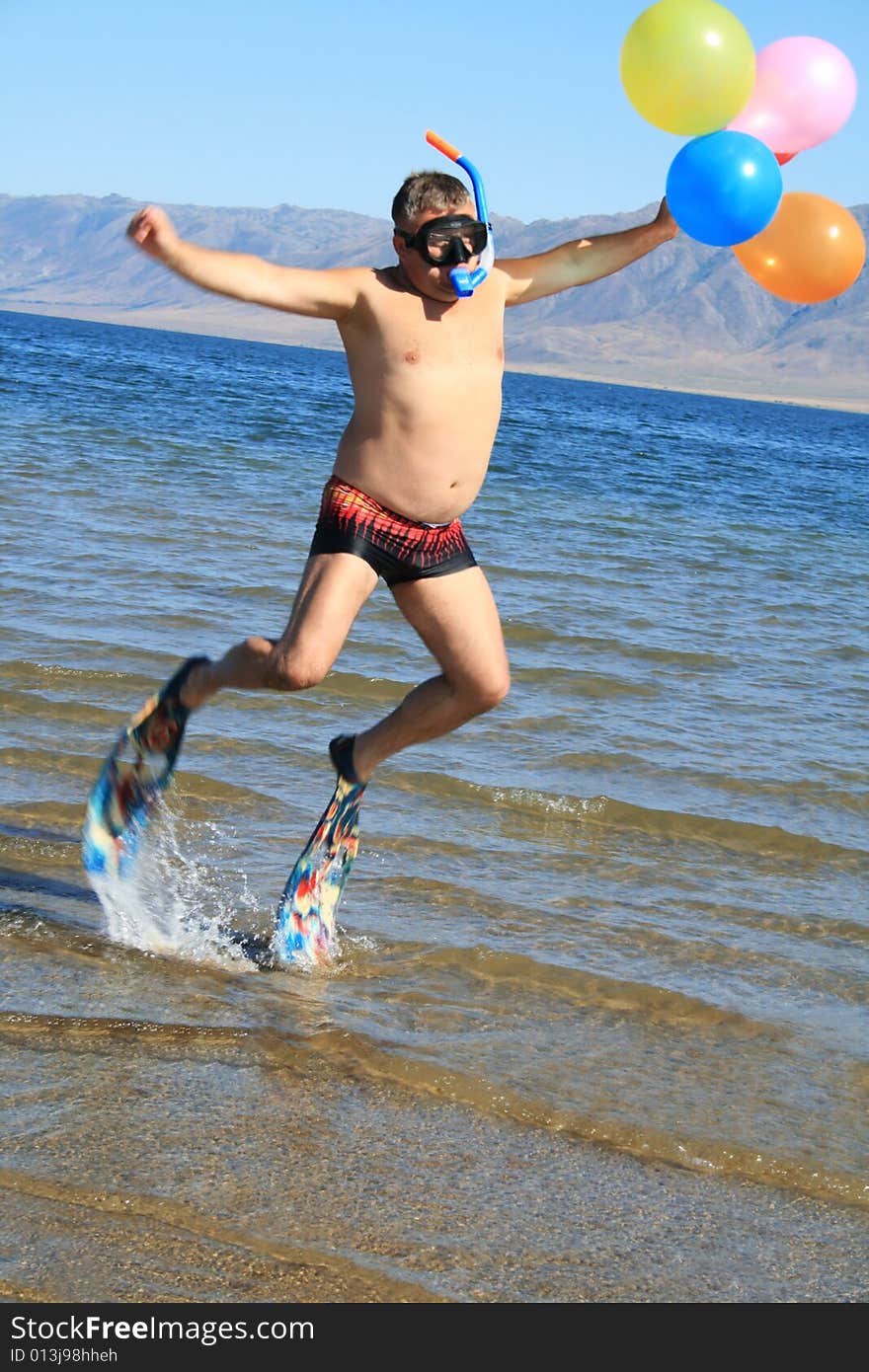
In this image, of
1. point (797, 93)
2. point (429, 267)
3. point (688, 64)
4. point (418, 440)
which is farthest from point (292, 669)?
point (797, 93)

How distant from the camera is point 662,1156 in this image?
10.5 feet

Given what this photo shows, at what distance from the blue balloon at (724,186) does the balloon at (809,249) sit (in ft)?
1.04

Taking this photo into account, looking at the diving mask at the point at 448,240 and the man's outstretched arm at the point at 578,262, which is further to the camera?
the man's outstretched arm at the point at 578,262

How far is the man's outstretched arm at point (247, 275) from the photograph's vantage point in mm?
3498

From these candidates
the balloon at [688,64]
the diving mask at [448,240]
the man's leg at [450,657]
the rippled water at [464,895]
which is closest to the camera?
the rippled water at [464,895]

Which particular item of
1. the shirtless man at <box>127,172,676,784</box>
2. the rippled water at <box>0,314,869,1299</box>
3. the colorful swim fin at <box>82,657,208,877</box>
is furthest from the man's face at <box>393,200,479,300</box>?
the rippled water at <box>0,314,869,1299</box>

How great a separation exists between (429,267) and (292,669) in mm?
1099

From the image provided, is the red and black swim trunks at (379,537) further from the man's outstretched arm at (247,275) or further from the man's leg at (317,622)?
the man's outstretched arm at (247,275)

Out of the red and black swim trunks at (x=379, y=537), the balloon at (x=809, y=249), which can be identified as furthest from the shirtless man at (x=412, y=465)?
the balloon at (x=809, y=249)

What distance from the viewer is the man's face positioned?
3.83 meters

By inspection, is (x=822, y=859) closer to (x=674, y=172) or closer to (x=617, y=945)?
(x=617, y=945)

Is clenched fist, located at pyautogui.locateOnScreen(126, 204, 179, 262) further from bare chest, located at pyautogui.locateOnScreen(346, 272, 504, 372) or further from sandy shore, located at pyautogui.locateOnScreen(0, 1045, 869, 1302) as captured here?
sandy shore, located at pyautogui.locateOnScreen(0, 1045, 869, 1302)

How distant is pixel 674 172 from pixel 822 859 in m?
2.60

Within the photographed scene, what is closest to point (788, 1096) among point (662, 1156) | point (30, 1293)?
point (662, 1156)
